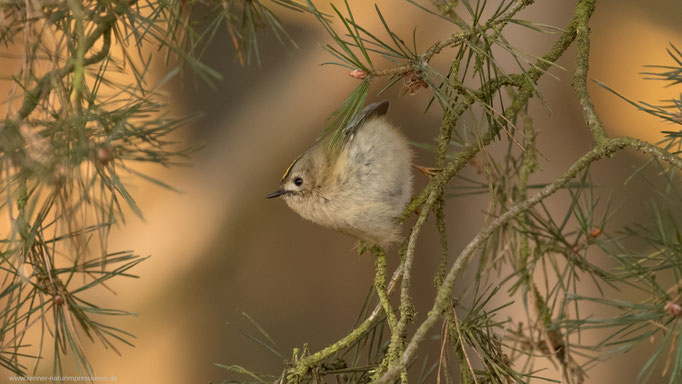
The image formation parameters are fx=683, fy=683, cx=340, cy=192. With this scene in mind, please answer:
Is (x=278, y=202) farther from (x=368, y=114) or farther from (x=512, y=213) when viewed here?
(x=512, y=213)

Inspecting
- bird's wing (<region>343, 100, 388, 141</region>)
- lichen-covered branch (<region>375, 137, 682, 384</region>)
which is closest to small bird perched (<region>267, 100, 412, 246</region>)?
bird's wing (<region>343, 100, 388, 141</region>)

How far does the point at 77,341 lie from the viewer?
0.67 meters

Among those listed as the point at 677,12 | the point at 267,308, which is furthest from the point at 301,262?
the point at 677,12

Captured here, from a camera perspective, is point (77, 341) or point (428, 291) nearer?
point (77, 341)

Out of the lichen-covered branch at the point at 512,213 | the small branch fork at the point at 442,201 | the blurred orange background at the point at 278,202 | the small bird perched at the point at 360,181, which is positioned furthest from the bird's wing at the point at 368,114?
the blurred orange background at the point at 278,202

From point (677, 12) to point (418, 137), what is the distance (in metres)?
0.71

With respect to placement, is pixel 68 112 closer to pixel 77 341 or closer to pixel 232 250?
pixel 77 341

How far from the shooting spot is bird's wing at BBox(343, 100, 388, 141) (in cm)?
105

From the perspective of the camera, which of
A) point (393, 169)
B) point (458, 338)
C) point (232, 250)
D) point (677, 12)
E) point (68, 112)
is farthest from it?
point (232, 250)

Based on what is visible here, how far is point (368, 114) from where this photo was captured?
106 cm

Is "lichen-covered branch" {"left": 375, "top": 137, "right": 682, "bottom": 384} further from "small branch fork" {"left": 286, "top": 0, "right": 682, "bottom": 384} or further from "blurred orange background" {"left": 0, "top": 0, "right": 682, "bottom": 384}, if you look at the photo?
"blurred orange background" {"left": 0, "top": 0, "right": 682, "bottom": 384}

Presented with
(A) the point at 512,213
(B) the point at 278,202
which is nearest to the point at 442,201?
(A) the point at 512,213

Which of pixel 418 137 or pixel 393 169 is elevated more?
pixel 418 137

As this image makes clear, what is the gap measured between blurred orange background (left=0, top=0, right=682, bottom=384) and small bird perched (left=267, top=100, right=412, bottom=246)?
0.66m
